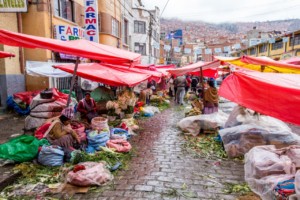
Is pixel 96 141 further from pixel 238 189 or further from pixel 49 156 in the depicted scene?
pixel 238 189

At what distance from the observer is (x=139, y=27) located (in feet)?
111

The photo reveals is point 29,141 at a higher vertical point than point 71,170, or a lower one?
higher

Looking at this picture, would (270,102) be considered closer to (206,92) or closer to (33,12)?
(206,92)

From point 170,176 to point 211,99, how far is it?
4902 millimetres

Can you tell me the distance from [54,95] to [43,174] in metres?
4.51

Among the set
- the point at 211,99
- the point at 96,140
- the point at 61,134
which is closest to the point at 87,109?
the point at 96,140

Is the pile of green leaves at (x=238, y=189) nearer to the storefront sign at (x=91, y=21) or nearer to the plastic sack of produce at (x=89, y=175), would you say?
the plastic sack of produce at (x=89, y=175)

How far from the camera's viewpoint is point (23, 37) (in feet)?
12.9

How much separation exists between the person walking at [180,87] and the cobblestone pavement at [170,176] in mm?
7858

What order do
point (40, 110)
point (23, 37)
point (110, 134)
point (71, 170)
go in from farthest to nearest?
point (40, 110), point (110, 134), point (71, 170), point (23, 37)

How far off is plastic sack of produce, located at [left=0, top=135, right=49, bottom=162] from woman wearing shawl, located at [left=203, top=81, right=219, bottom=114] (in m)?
6.28

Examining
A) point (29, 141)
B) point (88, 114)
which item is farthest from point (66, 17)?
point (29, 141)

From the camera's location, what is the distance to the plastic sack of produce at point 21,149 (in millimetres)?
4801

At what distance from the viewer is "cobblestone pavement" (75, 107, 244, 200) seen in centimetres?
406
